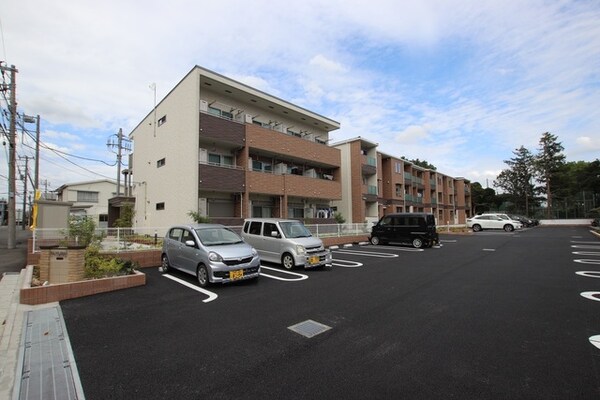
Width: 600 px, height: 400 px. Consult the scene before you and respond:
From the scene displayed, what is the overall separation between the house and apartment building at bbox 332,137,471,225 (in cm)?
2997

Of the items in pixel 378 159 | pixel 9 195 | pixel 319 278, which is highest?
pixel 378 159

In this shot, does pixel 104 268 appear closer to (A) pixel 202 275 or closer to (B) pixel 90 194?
(A) pixel 202 275

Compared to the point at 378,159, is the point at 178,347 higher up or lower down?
lower down

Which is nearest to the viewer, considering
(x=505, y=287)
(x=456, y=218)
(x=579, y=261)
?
(x=505, y=287)

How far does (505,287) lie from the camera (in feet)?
23.3

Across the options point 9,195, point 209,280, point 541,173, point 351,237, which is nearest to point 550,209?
point 541,173

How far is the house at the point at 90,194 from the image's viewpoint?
37.2 m

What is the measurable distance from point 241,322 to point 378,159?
2834cm

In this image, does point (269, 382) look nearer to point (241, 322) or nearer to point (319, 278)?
point (241, 322)

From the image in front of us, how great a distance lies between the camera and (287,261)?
987 centimetres

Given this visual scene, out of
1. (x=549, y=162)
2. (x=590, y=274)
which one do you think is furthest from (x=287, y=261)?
(x=549, y=162)

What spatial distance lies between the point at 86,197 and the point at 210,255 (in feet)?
129

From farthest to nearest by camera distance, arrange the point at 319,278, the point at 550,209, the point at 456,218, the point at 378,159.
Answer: the point at 456,218
the point at 550,209
the point at 378,159
the point at 319,278

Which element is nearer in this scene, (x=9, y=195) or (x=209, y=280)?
(x=209, y=280)
